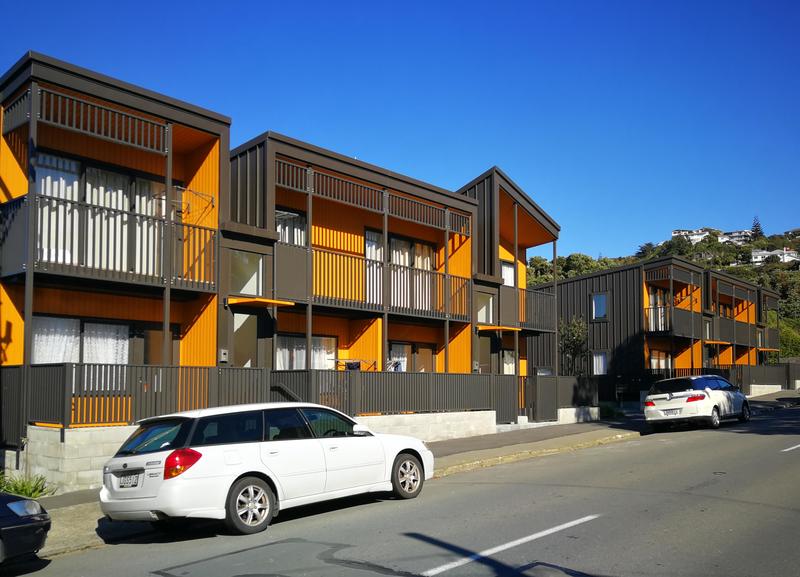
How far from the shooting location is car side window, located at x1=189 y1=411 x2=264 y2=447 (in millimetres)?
9711

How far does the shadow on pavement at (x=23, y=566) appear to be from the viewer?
332 inches

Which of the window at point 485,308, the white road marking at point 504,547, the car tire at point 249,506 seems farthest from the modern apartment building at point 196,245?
the white road marking at point 504,547

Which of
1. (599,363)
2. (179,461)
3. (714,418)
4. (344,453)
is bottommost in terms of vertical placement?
(714,418)

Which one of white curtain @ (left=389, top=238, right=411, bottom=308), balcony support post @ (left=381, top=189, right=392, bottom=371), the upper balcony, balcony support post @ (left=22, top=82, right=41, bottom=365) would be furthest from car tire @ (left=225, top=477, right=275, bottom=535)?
white curtain @ (left=389, top=238, right=411, bottom=308)

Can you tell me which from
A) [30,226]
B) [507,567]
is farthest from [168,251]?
[507,567]

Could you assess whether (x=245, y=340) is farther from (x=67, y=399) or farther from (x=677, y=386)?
(x=677, y=386)

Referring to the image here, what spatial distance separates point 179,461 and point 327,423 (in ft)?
7.74

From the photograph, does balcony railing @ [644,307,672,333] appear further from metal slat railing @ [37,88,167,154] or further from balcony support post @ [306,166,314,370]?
metal slat railing @ [37,88,167,154]

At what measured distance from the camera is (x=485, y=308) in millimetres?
24797

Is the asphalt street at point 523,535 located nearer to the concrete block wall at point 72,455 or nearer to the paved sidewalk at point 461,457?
the paved sidewalk at point 461,457

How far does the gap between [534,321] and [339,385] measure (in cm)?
1006

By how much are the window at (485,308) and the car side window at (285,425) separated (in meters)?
14.3

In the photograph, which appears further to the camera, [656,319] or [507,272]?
[656,319]

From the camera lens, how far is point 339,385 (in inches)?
715
